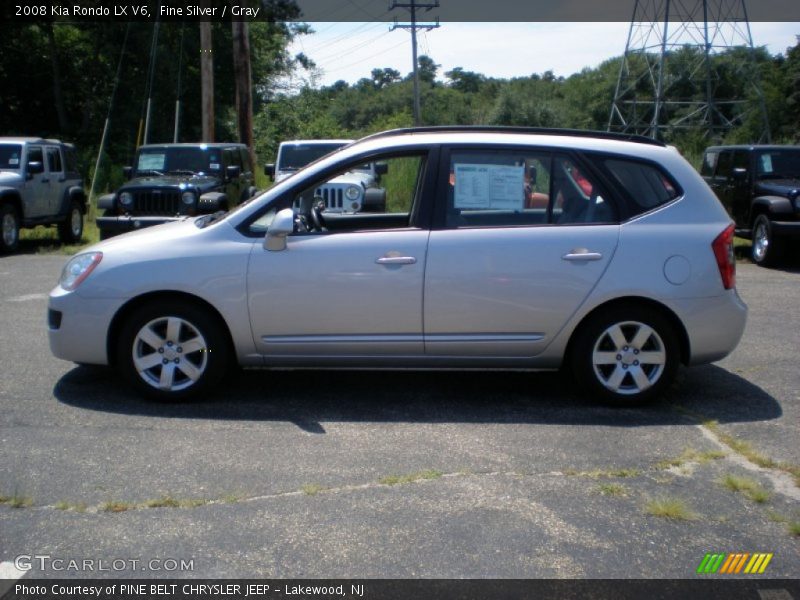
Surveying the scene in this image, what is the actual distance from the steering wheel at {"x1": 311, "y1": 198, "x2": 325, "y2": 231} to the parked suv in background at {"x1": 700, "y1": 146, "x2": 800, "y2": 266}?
9.15 metres

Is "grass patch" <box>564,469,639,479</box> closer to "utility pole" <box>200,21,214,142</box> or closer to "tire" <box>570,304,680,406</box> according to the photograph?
"tire" <box>570,304,680,406</box>

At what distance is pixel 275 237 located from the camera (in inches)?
236

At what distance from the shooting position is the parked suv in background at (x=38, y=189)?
1503 cm

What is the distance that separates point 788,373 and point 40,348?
6.06m

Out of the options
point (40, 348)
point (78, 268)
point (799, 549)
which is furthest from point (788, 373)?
point (40, 348)

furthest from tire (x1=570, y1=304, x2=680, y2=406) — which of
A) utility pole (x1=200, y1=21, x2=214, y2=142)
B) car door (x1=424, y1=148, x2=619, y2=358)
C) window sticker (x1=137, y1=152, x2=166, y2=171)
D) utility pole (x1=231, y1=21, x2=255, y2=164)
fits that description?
utility pole (x1=200, y1=21, x2=214, y2=142)

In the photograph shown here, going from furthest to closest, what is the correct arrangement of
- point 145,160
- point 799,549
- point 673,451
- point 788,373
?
1. point 145,160
2. point 788,373
3. point 673,451
4. point 799,549

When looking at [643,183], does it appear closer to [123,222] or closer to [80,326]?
[80,326]

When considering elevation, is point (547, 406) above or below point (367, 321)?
below

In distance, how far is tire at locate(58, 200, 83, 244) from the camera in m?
16.8

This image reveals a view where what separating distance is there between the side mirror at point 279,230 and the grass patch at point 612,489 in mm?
2531

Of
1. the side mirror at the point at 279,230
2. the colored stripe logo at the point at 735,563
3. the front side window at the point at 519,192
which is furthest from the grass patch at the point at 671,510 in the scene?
the side mirror at the point at 279,230

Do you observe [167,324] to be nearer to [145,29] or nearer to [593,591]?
[593,591]

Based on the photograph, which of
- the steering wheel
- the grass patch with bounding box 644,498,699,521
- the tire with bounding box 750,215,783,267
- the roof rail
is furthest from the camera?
the tire with bounding box 750,215,783,267
